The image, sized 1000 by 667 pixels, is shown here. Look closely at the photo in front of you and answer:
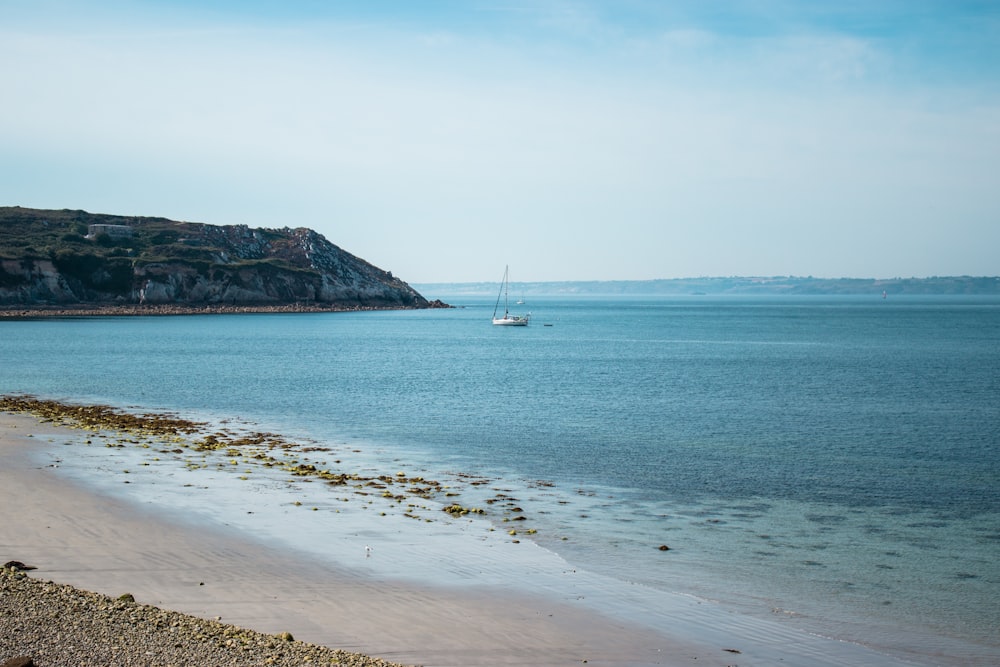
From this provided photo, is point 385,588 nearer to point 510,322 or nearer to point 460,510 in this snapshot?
point 460,510

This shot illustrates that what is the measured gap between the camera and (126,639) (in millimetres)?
11141

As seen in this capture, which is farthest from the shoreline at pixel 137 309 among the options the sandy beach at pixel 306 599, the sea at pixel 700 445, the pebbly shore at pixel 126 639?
the pebbly shore at pixel 126 639

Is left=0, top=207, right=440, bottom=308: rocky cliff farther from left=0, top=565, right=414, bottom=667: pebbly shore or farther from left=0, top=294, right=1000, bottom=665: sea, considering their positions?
left=0, top=565, right=414, bottom=667: pebbly shore

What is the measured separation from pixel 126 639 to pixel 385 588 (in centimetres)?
498

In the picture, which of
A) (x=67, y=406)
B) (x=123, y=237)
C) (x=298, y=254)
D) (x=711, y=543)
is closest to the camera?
(x=711, y=543)

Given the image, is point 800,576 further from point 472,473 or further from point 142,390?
point 142,390

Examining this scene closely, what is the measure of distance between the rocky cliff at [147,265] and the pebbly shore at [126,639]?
140 m

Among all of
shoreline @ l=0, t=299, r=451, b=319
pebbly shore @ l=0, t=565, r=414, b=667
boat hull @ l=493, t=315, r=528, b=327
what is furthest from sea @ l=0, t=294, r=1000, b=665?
boat hull @ l=493, t=315, r=528, b=327

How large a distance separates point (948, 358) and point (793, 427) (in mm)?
44274

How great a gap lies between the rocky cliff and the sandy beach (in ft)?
441

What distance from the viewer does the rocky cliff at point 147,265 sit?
140500mm

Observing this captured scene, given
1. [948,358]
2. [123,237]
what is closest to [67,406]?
[948,358]

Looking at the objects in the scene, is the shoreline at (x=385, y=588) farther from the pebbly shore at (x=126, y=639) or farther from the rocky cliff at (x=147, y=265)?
the rocky cliff at (x=147, y=265)

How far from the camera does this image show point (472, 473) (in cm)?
2677
